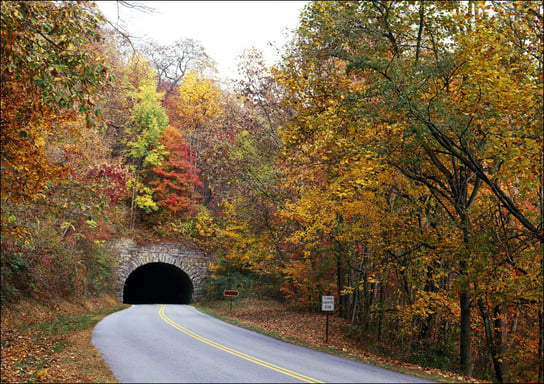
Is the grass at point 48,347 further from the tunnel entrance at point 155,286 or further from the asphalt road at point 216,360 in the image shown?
the tunnel entrance at point 155,286

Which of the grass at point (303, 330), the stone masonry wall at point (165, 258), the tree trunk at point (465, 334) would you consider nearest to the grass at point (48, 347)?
the grass at point (303, 330)

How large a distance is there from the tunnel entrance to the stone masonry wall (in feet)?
14.0

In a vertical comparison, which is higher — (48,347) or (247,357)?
(247,357)

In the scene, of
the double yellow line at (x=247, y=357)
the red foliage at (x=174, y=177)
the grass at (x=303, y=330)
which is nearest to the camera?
the double yellow line at (x=247, y=357)

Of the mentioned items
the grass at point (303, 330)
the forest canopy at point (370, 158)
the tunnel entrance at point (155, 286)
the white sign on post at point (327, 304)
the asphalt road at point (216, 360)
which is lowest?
the tunnel entrance at point (155, 286)

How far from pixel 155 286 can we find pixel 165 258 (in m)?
12.9

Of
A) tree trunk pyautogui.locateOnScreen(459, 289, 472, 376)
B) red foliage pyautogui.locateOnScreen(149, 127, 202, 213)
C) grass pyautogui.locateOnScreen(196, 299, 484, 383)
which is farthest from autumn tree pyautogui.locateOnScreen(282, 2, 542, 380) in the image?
red foliage pyautogui.locateOnScreen(149, 127, 202, 213)

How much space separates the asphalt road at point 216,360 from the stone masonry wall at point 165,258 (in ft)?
51.7

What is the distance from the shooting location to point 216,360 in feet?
33.4

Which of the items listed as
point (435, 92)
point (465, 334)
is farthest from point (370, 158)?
point (465, 334)

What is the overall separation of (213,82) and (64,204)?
3977cm

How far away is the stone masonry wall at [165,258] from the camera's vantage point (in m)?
30.6

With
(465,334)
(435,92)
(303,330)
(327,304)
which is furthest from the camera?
(303,330)

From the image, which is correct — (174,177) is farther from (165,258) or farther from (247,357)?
(247,357)
